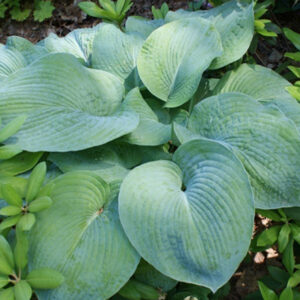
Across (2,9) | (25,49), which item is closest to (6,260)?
(25,49)

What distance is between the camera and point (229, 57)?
1.34 metres

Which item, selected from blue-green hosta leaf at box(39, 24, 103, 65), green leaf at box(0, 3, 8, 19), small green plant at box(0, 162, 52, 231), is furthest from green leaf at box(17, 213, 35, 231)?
green leaf at box(0, 3, 8, 19)

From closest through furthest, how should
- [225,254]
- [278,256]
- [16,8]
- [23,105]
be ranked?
[225,254]
[23,105]
[278,256]
[16,8]

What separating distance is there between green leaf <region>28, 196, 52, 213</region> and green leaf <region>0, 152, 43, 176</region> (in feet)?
0.68

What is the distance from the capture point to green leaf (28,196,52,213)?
33.1 inches

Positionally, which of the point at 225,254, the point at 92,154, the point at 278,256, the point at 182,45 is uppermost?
the point at 182,45

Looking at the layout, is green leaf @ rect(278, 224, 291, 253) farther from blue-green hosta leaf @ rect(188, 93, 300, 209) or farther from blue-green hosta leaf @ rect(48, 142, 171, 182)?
blue-green hosta leaf @ rect(48, 142, 171, 182)


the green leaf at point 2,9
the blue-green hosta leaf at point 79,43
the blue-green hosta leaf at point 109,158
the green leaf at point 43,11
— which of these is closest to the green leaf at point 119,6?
the blue-green hosta leaf at point 79,43

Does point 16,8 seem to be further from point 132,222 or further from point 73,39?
point 132,222

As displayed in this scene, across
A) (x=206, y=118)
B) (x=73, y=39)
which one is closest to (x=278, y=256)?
(x=206, y=118)

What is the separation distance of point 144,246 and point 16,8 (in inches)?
108

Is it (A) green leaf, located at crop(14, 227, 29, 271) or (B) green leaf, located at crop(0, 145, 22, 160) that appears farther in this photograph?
(B) green leaf, located at crop(0, 145, 22, 160)

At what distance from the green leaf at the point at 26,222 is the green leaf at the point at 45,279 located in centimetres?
11

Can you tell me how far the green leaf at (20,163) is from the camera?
1024 millimetres
